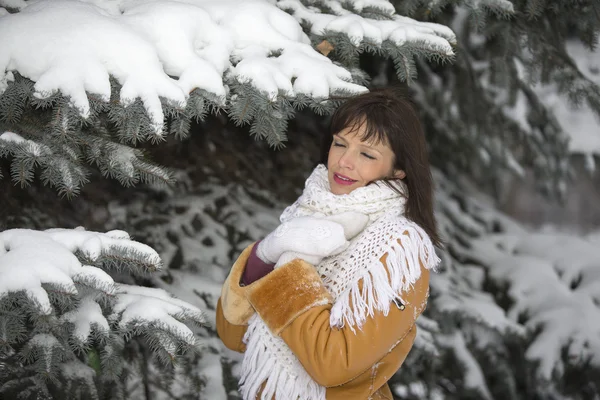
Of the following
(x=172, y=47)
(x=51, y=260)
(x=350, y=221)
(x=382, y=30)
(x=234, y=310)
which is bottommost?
(x=234, y=310)

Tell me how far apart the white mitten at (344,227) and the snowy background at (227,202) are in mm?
372

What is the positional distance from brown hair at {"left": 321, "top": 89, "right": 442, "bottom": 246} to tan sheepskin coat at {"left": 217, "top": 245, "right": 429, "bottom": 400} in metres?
0.20

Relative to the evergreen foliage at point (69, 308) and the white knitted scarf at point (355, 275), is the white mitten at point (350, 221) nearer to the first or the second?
the white knitted scarf at point (355, 275)

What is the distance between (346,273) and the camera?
1.77 meters

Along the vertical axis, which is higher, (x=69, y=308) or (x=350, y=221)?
(x=350, y=221)

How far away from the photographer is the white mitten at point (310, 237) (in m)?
1.70

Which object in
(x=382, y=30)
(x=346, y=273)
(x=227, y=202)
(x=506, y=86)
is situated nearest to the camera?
(x=346, y=273)

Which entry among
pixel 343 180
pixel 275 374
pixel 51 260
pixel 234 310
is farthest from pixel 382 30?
pixel 51 260

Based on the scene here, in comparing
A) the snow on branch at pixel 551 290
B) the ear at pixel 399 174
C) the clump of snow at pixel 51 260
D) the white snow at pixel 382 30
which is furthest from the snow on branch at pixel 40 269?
the snow on branch at pixel 551 290

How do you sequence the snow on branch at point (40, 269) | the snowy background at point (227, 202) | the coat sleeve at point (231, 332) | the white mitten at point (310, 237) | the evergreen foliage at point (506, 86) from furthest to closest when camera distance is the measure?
1. the evergreen foliage at point (506, 86)
2. the coat sleeve at point (231, 332)
3. the snowy background at point (227, 202)
4. the white mitten at point (310, 237)
5. the snow on branch at point (40, 269)

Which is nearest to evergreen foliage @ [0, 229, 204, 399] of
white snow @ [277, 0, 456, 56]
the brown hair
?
the brown hair

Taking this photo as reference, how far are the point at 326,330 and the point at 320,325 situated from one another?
0.02 metres

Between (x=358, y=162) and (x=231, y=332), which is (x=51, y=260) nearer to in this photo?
(x=231, y=332)

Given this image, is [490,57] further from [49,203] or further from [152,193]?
[49,203]
